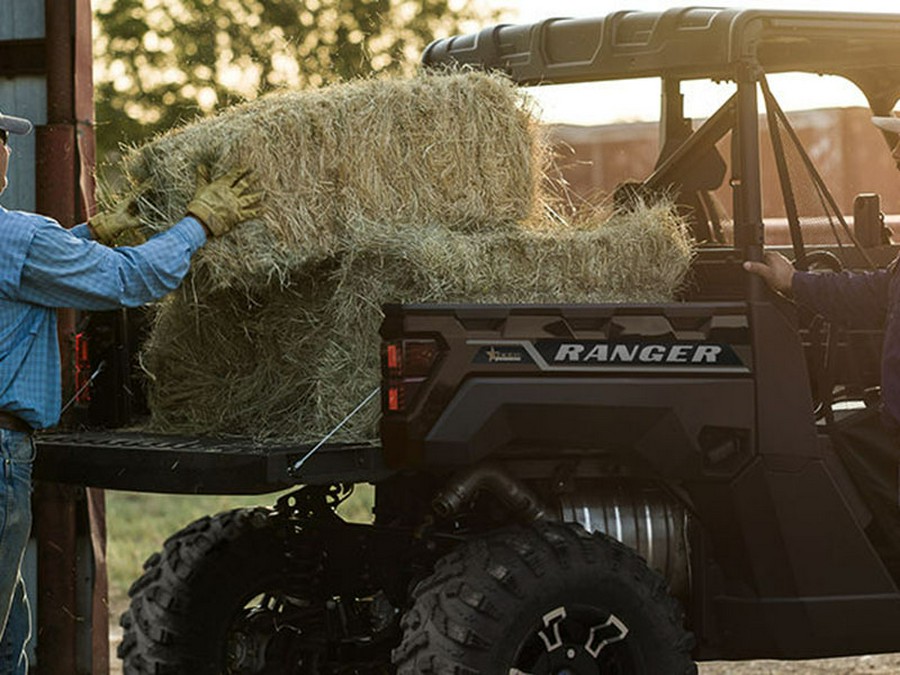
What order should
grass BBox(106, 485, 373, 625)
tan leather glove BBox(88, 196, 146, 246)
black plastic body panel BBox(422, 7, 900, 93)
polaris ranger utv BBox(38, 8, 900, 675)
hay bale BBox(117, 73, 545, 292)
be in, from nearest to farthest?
polaris ranger utv BBox(38, 8, 900, 675) → hay bale BBox(117, 73, 545, 292) → black plastic body panel BBox(422, 7, 900, 93) → tan leather glove BBox(88, 196, 146, 246) → grass BBox(106, 485, 373, 625)

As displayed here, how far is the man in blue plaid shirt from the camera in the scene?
574cm

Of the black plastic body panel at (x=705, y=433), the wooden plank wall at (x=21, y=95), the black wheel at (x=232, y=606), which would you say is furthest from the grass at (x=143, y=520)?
the black plastic body panel at (x=705, y=433)

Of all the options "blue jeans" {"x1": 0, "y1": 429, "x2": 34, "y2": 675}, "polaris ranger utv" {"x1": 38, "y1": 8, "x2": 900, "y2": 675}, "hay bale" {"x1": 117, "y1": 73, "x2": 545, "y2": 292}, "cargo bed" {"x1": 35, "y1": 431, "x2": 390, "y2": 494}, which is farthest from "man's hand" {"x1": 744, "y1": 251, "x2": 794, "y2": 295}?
"blue jeans" {"x1": 0, "y1": 429, "x2": 34, "y2": 675}

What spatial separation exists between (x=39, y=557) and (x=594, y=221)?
2969 mm

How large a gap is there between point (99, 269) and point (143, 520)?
30.0 ft

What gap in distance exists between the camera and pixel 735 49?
6.30 meters

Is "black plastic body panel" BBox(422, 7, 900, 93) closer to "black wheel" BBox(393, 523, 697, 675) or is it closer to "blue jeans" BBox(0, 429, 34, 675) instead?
"black wheel" BBox(393, 523, 697, 675)

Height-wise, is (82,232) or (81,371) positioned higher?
(82,232)

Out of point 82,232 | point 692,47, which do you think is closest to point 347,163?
point 82,232

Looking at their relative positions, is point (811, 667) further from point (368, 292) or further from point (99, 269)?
point (99, 269)

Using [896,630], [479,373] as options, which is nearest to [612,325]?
[479,373]

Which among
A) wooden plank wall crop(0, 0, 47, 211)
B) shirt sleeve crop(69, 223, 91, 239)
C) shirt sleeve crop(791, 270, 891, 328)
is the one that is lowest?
shirt sleeve crop(791, 270, 891, 328)

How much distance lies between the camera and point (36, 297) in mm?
5824

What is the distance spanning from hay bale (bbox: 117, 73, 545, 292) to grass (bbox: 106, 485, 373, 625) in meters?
4.61
